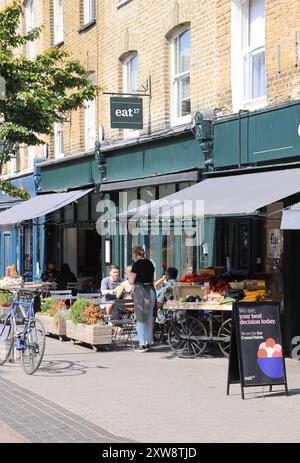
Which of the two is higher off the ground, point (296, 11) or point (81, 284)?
point (296, 11)

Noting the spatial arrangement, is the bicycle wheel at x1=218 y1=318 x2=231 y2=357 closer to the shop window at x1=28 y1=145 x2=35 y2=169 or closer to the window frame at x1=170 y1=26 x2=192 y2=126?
the window frame at x1=170 y1=26 x2=192 y2=126

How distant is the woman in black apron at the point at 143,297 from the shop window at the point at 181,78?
412cm

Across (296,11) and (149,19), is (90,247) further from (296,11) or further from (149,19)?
(296,11)

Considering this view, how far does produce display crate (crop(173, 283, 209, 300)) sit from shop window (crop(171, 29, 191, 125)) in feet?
14.6

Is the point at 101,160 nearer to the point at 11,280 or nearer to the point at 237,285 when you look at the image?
the point at 11,280

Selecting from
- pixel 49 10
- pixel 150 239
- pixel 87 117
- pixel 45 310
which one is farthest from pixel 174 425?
pixel 49 10

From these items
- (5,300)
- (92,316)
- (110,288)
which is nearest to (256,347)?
(92,316)

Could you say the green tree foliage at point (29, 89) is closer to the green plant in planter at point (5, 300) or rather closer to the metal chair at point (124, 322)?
the green plant in planter at point (5, 300)

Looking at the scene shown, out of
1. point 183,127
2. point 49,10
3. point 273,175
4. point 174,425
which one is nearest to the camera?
point 174,425

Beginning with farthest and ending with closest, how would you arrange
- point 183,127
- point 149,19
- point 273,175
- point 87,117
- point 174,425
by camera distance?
point 87,117, point 149,19, point 183,127, point 273,175, point 174,425

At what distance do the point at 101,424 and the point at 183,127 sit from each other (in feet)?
30.0

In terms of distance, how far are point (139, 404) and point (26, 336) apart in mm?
2879

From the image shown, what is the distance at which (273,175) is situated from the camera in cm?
1306

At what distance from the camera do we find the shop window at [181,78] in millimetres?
17297
